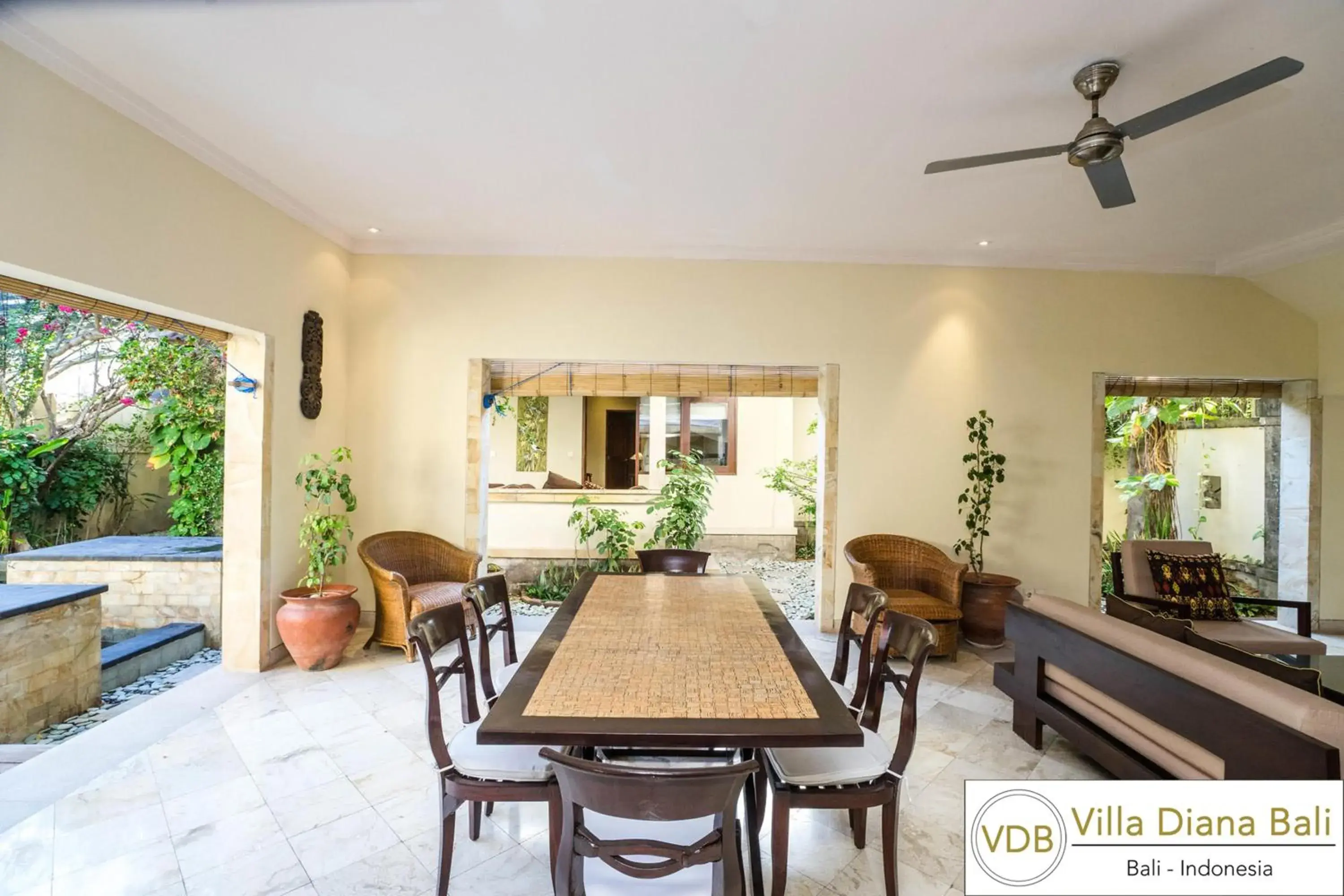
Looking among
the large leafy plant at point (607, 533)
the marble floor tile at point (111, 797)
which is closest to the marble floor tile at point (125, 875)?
the marble floor tile at point (111, 797)

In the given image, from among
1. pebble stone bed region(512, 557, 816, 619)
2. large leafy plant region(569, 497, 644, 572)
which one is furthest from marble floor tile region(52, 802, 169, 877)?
large leafy plant region(569, 497, 644, 572)

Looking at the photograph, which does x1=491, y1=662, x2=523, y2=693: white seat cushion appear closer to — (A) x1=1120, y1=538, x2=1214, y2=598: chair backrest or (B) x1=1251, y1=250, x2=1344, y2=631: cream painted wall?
(A) x1=1120, y1=538, x2=1214, y2=598: chair backrest

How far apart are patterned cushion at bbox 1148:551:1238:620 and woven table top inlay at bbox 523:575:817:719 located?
125 inches

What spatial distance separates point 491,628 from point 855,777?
57.8 inches

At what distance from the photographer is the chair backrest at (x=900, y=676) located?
1.62 metres

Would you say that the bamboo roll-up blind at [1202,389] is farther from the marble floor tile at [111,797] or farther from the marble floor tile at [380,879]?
the marble floor tile at [111,797]

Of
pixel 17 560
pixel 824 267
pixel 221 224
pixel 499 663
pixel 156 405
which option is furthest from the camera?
pixel 156 405

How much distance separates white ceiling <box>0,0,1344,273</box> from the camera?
1952 mm

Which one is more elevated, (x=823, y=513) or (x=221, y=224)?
(x=221, y=224)

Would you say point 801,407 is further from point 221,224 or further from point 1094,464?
point 221,224

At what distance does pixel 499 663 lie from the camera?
368 cm

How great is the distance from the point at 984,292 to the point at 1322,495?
10.8ft

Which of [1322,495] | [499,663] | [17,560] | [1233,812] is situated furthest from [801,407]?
[17,560]

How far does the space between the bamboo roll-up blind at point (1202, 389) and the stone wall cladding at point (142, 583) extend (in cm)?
732
